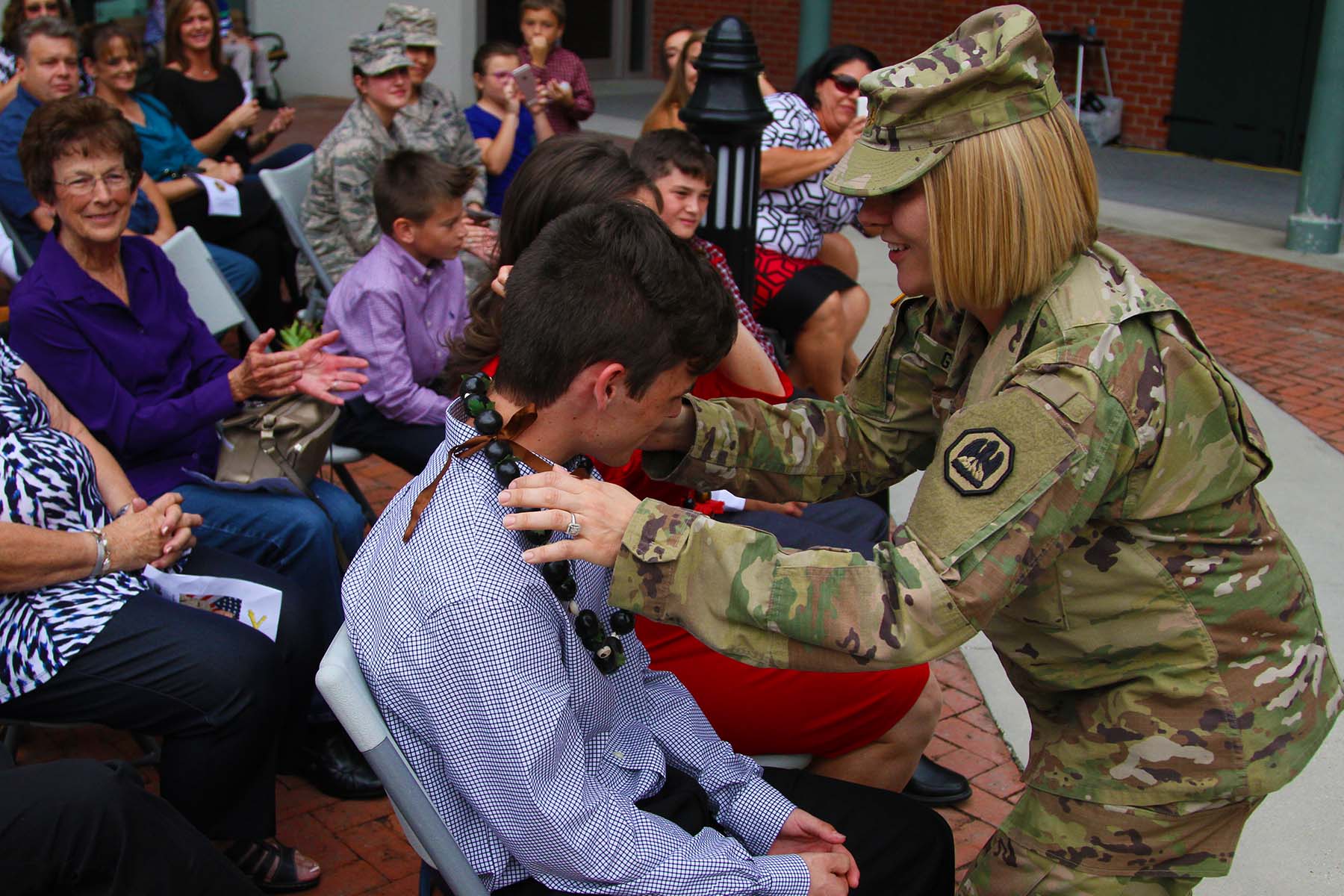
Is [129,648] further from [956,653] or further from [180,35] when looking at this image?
[180,35]

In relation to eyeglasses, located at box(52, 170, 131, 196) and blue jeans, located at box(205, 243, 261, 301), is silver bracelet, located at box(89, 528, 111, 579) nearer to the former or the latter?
eyeglasses, located at box(52, 170, 131, 196)

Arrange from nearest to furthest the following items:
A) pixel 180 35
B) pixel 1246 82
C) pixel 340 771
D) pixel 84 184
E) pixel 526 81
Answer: pixel 340 771, pixel 84 184, pixel 526 81, pixel 180 35, pixel 1246 82

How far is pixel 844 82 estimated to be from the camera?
5.66 metres

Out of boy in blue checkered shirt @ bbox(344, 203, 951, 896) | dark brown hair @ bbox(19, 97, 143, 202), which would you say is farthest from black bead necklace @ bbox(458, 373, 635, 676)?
dark brown hair @ bbox(19, 97, 143, 202)

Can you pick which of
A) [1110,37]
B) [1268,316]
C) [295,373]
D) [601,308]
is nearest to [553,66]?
[1268,316]

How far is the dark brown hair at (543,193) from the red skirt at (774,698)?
31.7 inches

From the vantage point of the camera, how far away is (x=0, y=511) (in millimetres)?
2775

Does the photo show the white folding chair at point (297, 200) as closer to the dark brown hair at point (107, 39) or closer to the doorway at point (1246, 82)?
the dark brown hair at point (107, 39)

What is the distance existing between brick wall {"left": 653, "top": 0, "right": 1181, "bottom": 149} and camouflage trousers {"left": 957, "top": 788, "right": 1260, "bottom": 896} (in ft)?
34.2

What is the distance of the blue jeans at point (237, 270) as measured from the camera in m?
5.79

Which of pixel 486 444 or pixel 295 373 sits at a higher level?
pixel 486 444

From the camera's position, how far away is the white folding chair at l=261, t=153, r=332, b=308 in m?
5.32

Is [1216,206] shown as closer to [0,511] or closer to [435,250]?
[435,250]

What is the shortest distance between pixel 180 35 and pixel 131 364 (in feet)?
14.0
